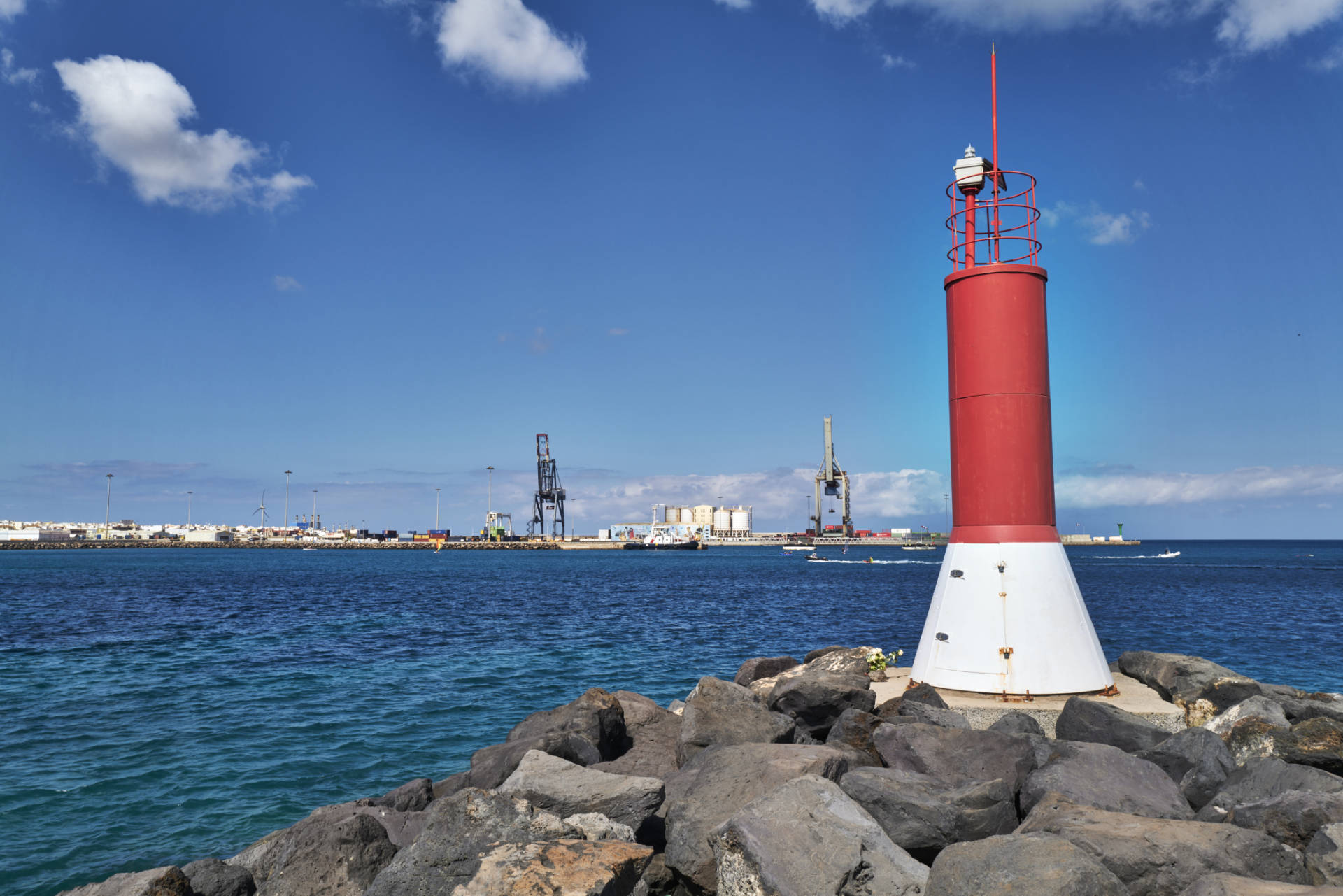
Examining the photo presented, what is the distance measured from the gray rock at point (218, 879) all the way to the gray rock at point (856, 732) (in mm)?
4418

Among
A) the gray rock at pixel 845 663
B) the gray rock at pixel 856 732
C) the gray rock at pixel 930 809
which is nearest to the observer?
the gray rock at pixel 930 809

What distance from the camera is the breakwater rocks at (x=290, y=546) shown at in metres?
137

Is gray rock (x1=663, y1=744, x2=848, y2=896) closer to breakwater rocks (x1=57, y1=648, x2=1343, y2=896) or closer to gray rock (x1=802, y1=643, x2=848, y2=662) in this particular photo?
breakwater rocks (x1=57, y1=648, x2=1343, y2=896)

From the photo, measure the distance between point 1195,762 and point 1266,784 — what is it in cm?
67

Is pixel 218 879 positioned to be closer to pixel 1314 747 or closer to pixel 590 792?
pixel 590 792

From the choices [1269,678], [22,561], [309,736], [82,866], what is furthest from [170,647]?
[22,561]

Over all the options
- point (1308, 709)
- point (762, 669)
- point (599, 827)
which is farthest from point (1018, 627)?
point (599, 827)

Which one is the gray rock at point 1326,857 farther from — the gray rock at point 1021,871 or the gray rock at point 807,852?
the gray rock at point 807,852

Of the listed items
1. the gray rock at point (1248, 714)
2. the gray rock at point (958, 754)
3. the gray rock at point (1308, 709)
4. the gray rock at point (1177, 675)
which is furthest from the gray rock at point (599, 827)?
the gray rock at point (1308, 709)

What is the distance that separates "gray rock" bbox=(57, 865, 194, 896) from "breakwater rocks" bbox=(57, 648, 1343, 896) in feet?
0.05

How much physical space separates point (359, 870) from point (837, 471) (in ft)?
426

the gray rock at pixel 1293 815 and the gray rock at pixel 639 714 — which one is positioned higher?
the gray rock at pixel 1293 815

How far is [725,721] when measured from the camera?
24.0 feet

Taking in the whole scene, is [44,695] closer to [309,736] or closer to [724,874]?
[309,736]
